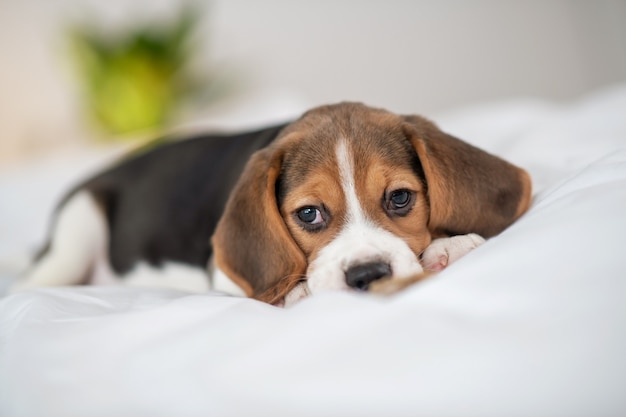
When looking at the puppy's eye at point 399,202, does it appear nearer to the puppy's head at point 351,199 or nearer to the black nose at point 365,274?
the puppy's head at point 351,199

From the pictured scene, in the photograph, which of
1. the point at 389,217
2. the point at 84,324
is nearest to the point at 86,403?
the point at 84,324

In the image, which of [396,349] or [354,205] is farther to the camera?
[354,205]

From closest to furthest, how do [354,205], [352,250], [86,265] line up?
[352,250] → [354,205] → [86,265]

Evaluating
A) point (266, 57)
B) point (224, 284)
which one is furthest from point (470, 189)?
point (266, 57)

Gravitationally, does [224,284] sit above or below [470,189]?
below

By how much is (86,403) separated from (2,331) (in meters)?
0.63

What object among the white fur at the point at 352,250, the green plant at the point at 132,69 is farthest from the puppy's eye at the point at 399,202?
the green plant at the point at 132,69

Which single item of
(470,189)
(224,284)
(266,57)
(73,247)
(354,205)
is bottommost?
(73,247)

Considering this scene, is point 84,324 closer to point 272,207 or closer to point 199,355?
point 199,355

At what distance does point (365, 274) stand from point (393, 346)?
0.68m

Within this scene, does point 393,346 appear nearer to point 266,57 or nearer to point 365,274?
point 365,274

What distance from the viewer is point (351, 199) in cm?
233

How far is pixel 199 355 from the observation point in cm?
147

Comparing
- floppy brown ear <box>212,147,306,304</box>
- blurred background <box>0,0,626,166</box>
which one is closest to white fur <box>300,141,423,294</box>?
floppy brown ear <box>212,147,306,304</box>
